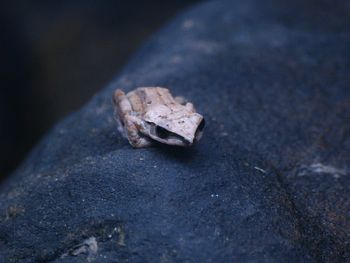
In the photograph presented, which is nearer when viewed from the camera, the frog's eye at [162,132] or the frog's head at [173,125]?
the frog's head at [173,125]

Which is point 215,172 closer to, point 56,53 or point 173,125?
point 173,125

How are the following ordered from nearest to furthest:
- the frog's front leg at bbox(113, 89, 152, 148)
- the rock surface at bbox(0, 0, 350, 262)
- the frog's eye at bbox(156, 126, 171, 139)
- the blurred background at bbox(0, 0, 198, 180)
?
the rock surface at bbox(0, 0, 350, 262) → the frog's eye at bbox(156, 126, 171, 139) → the frog's front leg at bbox(113, 89, 152, 148) → the blurred background at bbox(0, 0, 198, 180)

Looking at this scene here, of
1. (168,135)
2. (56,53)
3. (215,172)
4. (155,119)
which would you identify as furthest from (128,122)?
(56,53)

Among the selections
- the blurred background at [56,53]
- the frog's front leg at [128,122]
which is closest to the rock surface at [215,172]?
the frog's front leg at [128,122]

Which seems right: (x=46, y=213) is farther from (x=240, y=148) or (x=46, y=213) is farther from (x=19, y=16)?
(x=19, y=16)

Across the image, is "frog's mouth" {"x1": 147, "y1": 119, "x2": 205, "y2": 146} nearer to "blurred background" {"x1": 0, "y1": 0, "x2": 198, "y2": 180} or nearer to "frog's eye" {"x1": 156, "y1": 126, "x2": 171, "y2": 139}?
"frog's eye" {"x1": 156, "y1": 126, "x2": 171, "y2": 139}

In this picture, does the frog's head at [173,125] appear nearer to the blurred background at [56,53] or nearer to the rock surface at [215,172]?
the rock surface at [215,172]

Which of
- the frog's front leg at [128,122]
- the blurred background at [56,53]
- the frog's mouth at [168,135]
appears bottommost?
the blurred background at [56,53]

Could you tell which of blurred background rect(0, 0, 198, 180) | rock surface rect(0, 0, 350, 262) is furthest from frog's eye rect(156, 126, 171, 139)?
blurred background rect(0, 0, 198, 180)
